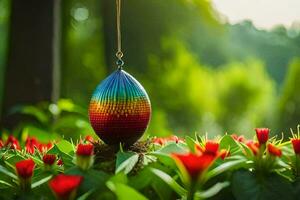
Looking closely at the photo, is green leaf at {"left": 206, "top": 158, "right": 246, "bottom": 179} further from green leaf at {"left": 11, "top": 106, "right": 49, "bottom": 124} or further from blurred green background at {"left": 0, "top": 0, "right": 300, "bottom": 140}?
green leaf at {"left": 11, "top": 106, "right": 49, "bottom": 124}

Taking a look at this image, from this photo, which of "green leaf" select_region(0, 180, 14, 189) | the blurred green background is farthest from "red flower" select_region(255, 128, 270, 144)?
the blurred green background

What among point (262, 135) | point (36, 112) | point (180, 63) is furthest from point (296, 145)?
point (180, 63)

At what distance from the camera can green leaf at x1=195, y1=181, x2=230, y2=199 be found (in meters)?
1.62

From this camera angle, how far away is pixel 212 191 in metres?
1.62

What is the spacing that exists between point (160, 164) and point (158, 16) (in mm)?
15418


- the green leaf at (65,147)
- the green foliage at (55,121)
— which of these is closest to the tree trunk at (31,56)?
the green foliage at (55,121)

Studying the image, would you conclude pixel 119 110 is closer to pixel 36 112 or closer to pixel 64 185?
pixel 64 185

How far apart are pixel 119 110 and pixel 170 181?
556 mm

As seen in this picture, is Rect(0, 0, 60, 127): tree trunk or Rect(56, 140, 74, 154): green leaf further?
Rect(0, 0, 60, 127): tree trunk

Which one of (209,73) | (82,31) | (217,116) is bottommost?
(217,116)

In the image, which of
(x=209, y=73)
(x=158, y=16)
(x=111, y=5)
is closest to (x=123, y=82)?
(x=111, y=5)

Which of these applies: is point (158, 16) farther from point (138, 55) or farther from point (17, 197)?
point (17, 197)

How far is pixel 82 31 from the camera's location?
1570cm

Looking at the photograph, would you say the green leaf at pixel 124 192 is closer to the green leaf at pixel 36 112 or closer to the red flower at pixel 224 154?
the red flower at pixel 224 154
